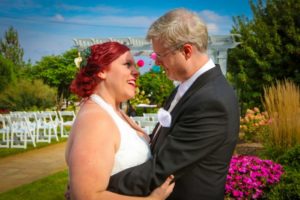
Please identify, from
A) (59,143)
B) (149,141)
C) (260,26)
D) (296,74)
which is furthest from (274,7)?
(149,141)

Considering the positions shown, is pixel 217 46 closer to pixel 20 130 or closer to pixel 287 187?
pixel 20 130

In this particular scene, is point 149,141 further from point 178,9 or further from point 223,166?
point 178,9

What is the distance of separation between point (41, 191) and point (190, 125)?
511cm

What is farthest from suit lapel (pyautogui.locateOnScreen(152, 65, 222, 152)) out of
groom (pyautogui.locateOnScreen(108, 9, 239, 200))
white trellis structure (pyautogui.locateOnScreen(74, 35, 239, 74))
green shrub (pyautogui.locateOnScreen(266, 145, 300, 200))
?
white trellis structure (pyautogui.locateOnScreen(74, 35, 239, 74))

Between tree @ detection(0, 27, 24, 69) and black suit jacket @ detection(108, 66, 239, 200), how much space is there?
48004 mm

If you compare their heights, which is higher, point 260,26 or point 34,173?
point 260,26

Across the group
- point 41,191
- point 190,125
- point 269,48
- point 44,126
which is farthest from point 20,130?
point 190,125

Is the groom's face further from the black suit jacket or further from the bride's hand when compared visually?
the bride's hand

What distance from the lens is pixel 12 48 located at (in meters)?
48.5

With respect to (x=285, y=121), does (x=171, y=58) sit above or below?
above

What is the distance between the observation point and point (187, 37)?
1.88m

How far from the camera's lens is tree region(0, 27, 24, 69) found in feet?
158

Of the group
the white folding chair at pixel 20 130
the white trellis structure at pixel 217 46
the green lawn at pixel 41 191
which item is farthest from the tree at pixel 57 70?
the green lawn at pixel 41 191

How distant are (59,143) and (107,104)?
10601mm
